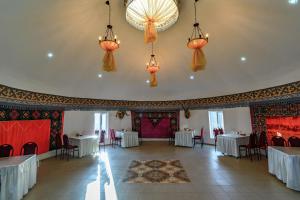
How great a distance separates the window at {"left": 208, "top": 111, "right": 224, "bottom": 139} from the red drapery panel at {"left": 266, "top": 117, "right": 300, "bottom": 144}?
2.73 m

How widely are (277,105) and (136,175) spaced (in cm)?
678

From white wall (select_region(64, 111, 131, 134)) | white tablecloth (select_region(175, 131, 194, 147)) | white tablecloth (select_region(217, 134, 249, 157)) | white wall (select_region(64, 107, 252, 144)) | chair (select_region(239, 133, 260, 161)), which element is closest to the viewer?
chair (select_region(239, 133, 260, 161))

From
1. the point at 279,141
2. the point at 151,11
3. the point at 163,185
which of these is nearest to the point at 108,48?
the point at 151,11

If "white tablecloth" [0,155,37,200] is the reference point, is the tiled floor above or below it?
below

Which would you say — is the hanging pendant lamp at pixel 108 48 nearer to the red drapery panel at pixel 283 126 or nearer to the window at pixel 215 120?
the red drapery panel at pixel 283 126

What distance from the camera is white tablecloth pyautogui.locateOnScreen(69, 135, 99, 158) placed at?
7290mm

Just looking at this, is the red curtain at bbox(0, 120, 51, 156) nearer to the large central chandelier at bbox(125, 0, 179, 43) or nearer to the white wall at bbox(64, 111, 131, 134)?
the white wall at bbox(64, 111, 131, 134)

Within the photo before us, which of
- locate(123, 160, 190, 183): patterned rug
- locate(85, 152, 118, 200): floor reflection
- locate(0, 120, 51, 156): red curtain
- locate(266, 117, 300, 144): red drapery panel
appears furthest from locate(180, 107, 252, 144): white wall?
locate(0, 120, 51, 156): red curtain

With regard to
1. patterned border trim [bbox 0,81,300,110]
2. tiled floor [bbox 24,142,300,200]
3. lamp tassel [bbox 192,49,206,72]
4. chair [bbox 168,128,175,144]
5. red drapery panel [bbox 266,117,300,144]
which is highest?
lamp tassel [bbox 192,49,206,72]

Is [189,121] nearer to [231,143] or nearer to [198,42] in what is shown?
[231,143]

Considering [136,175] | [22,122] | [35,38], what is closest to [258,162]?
[136,175]

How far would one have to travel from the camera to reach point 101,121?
10.4 m

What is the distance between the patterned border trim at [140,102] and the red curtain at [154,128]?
138cm

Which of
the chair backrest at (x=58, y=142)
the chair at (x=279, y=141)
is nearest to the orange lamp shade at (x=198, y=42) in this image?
the chair at (x=279, y=141)
